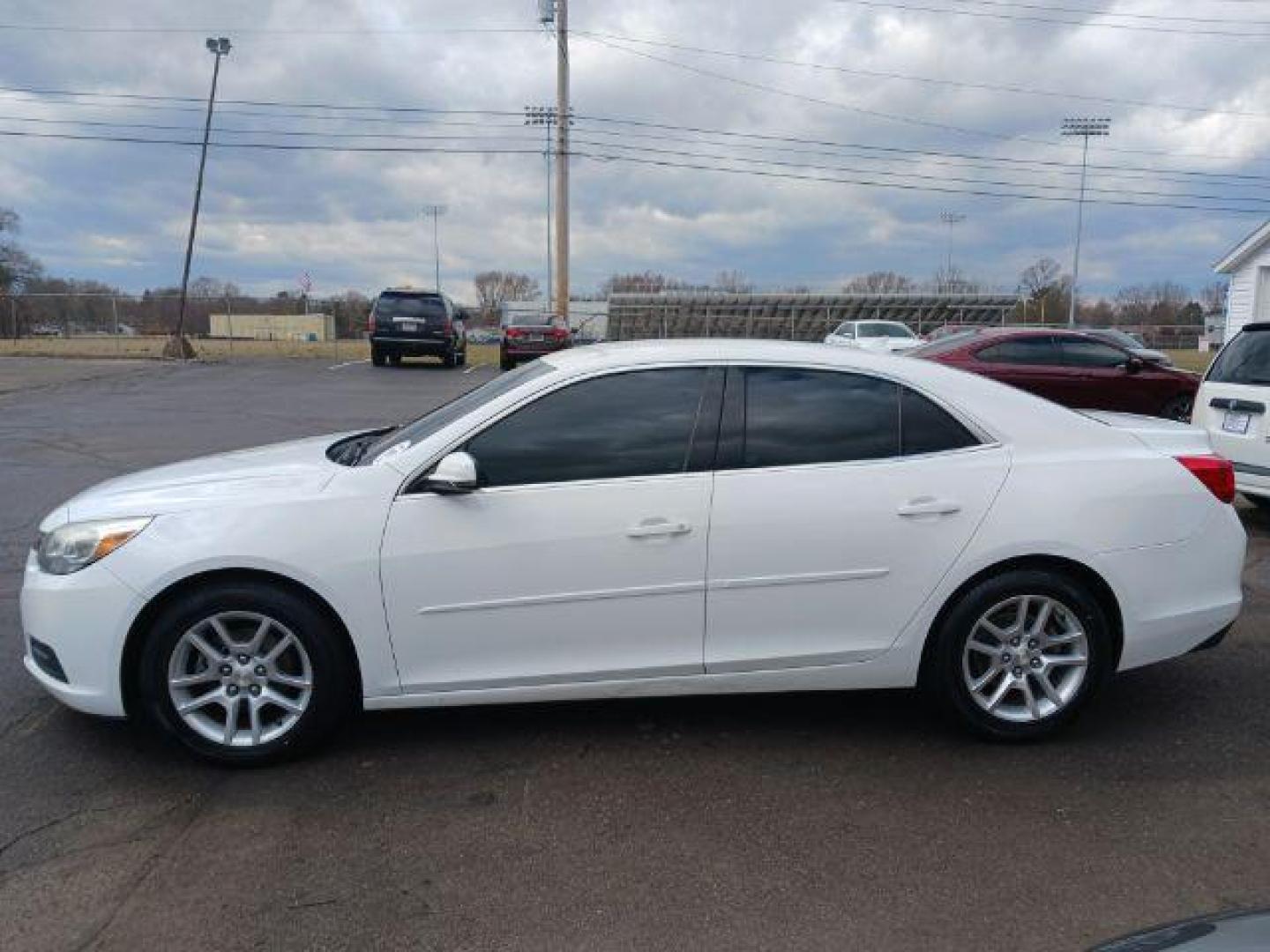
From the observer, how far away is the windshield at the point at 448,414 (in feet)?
12.8

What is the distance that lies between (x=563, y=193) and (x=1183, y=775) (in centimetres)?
3257

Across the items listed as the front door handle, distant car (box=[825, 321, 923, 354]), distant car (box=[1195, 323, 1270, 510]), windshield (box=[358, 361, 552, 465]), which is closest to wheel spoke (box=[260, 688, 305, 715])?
windshield (box=[358, 361, 552, 465])

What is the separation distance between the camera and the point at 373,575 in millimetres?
3535

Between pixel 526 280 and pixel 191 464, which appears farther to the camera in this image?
pixel 526 280

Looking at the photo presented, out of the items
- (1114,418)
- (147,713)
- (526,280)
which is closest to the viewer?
(147,713)

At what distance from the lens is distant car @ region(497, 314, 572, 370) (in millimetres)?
24109

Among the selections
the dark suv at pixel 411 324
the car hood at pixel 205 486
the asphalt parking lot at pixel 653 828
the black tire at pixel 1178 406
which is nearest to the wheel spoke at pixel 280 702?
the asphalt parking lot at pixel 653 828

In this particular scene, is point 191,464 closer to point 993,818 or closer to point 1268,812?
point 993,818

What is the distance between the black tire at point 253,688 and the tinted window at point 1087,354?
37.5ft

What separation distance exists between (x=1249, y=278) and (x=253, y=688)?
109 ft

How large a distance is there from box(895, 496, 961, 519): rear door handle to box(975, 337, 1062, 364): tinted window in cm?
968

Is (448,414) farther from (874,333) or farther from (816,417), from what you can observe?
(874,333)

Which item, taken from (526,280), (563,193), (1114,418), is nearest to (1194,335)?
(563,193)

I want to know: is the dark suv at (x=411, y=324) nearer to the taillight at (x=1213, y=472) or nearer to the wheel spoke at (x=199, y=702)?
the wheel spoke at (x=199, y=702)
